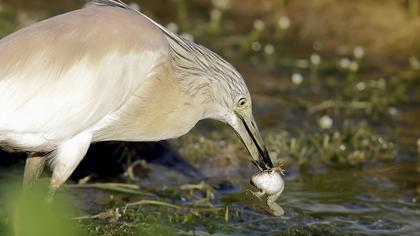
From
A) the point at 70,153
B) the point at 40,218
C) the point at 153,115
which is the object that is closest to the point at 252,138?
the point at 153,115

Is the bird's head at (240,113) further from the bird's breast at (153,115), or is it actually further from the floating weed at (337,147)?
the floating weed at (337,147)

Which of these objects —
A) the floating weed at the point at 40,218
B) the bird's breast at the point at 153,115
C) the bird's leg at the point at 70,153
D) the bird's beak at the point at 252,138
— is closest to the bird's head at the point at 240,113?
the bird's beak at the point at 252,138

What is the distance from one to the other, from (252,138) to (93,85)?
125 centimetres

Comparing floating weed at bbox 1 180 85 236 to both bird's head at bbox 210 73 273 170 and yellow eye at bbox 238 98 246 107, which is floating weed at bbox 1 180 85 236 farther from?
yellow eye at bbox 238 98 246 107

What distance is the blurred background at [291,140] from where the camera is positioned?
16.0ft

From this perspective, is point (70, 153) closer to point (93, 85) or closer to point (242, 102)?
point (93, 85)

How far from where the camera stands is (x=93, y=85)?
3.54 m

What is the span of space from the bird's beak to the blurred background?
243 mm

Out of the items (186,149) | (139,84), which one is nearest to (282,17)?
(186,149)

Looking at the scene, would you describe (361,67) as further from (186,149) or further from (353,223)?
(353,223)

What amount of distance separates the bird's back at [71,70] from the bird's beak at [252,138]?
83 cm

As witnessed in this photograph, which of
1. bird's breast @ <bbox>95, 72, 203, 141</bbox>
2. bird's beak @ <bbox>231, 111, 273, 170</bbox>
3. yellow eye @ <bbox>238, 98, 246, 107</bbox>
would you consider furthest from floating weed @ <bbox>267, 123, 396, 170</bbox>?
bird's breast @ <bbox>95, 72, 203, 141</bbox>

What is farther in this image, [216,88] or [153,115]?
[216,88]

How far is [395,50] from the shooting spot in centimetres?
883
